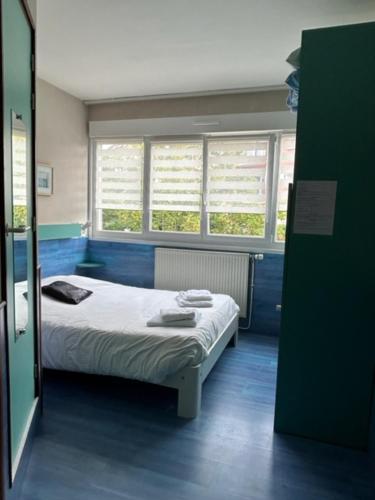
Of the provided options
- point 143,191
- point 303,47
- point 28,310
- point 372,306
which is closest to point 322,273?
point 372,306

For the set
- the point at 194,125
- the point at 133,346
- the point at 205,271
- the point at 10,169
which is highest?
the point at 194,125

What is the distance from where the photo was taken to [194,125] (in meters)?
4.19

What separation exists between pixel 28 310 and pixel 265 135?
3079 millimetres

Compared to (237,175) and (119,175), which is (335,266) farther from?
(119,175)

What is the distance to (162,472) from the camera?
1.93 metres

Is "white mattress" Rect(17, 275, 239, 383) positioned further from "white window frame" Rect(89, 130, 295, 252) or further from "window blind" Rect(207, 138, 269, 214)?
"window blind" Rect(207, 138, 269, 214)

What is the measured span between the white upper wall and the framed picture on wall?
56mm

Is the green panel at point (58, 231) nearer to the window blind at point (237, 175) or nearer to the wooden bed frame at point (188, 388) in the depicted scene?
the window blind at point (237, 175)

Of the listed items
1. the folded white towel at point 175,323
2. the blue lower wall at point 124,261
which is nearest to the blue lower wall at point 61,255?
the blue lower wall at point 124,261

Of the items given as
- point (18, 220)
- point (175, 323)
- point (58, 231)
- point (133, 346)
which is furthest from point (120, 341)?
point (58, 231)

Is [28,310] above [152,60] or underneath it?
underneath

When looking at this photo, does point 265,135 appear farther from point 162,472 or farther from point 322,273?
point 162,472

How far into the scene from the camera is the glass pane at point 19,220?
1.72m

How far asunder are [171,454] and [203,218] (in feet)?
9.03
